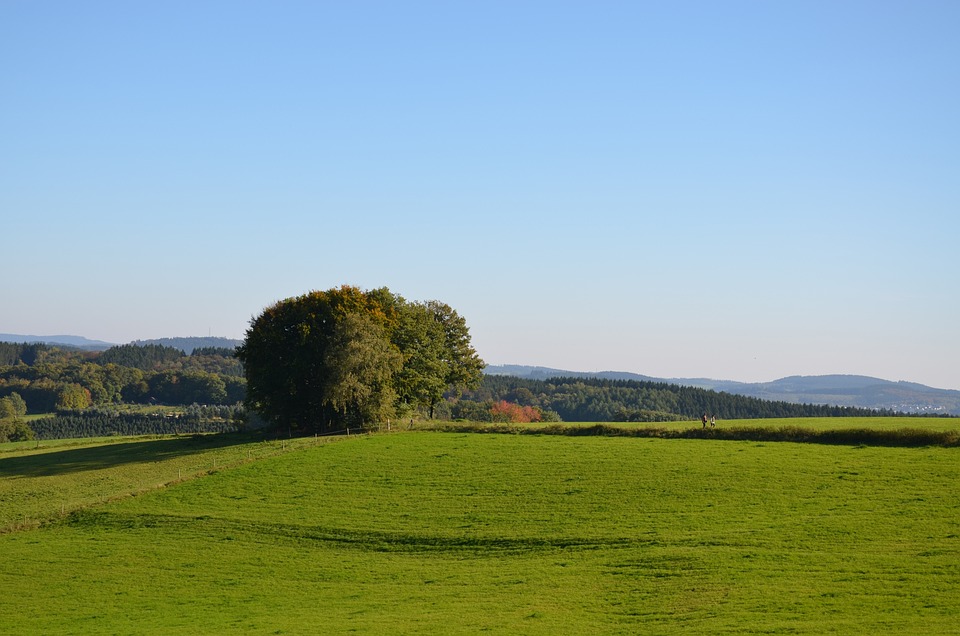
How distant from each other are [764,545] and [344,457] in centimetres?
3261

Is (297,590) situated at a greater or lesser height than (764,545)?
lesser

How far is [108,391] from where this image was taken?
7082 inches

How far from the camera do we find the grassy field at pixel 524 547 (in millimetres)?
29547

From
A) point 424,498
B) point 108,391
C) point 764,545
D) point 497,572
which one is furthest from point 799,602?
point 108,391

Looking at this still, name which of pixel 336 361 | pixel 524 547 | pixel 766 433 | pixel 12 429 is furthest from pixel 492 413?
pixel 524 547

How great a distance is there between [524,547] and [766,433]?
26.7 meters

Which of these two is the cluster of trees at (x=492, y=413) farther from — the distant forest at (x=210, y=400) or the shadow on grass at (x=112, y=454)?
the shadow on grass at (x=112, y=454)

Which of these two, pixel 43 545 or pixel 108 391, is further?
pixel 108 391

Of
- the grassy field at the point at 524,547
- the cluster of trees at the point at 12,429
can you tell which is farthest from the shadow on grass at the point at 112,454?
the cluster of trees at the point at 12,429

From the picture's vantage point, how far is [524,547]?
3925 centimetres

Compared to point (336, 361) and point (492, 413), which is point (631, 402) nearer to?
point (492, 413)

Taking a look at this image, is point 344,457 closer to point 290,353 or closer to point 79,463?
point 290,353

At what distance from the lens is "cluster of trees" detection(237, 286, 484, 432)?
235 feet

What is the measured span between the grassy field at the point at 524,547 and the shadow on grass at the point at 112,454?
14.5 meters
